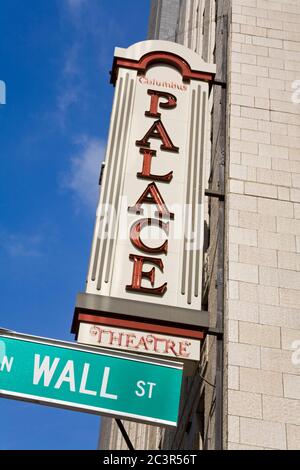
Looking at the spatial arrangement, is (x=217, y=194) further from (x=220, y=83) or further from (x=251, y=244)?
(x=220, y=83)

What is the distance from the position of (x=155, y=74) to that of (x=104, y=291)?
5.54 metres

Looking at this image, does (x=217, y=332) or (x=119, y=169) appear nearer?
(x=217, y=332)

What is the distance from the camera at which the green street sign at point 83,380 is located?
7.80 meters

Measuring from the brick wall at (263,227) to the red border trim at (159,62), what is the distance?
2.88ft

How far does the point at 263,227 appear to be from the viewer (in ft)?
41.7

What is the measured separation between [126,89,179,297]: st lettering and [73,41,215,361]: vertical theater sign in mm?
19

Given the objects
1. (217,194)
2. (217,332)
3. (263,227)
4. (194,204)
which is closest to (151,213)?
(194,204)

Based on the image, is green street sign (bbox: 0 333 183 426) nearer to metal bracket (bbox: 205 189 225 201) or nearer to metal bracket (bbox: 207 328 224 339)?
metal bracket (bbox: 207 328 224 339)

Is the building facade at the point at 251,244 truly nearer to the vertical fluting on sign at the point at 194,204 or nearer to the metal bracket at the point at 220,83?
the metal bracket at the point at 220,83

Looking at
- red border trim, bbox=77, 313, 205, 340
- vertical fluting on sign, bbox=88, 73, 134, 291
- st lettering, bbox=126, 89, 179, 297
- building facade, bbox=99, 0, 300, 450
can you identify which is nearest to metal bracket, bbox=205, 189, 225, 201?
building facade, bbox=99, 0, 300, 450

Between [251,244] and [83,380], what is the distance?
5478 millimetres

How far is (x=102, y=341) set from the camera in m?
10.6
